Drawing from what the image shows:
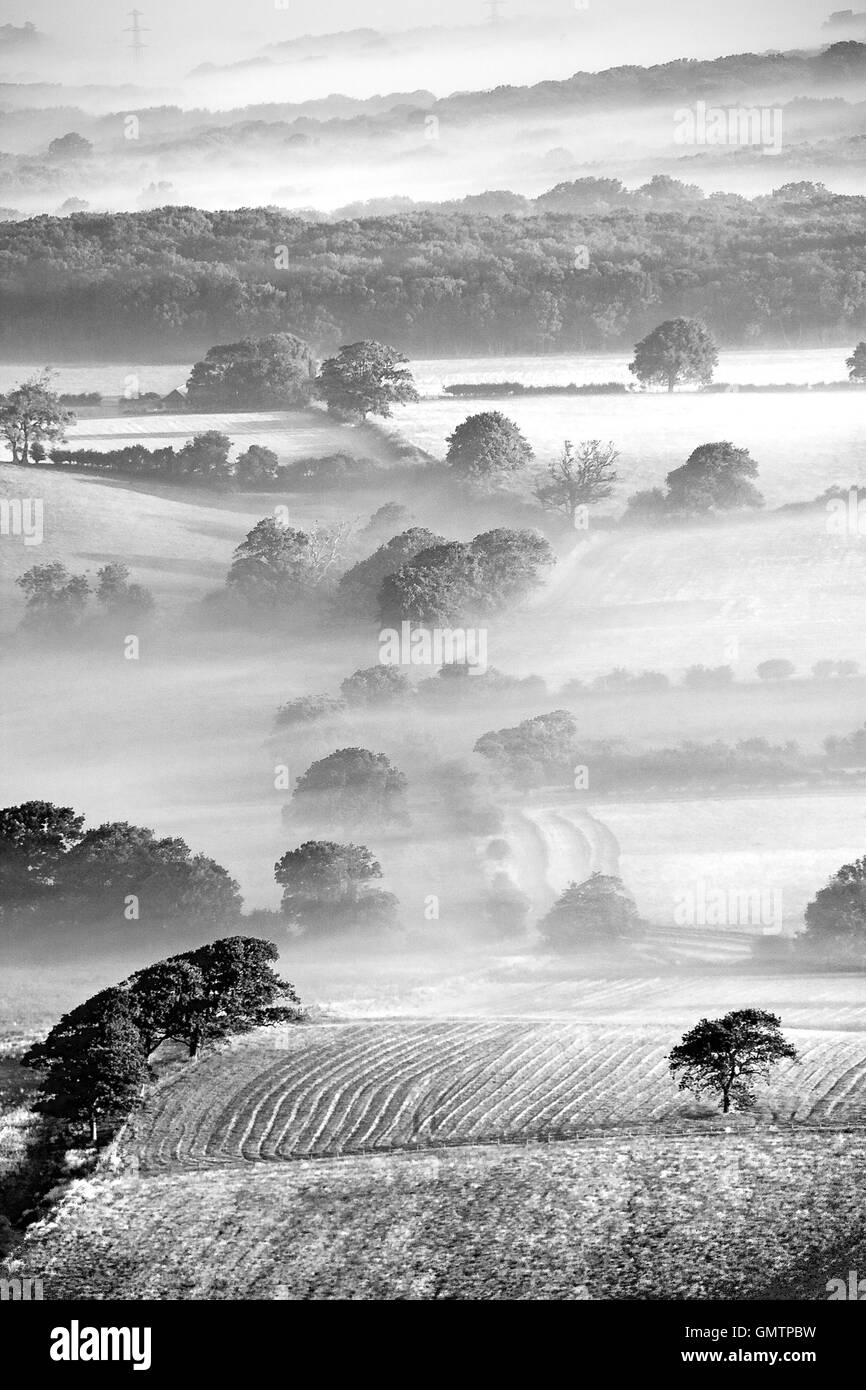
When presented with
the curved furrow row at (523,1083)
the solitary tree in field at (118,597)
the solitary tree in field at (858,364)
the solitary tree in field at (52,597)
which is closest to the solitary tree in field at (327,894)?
the curved furrow row at (523,1083)

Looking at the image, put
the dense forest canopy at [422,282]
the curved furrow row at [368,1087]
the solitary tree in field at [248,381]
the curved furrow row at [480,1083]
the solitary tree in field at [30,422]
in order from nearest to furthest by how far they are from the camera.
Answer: the curved furrow row at [368,1087] → the curved furrow row at [480,1083] → the solitary tree in field at [30,422] → the solitary tree in field at [248,381] → the dense forest canopy at [422,282]

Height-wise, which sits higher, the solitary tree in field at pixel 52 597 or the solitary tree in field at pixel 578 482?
the solitary tree in field at pixel 578 482

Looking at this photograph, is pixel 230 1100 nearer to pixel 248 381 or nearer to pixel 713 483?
pixel 713 483

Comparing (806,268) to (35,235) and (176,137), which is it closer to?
(176,137)

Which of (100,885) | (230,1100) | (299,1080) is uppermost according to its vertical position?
(100,885)

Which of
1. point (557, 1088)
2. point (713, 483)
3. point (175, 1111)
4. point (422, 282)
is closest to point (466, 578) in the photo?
point (713, 483)

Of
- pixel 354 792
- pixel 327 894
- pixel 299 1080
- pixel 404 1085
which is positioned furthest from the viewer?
pixel 354 792

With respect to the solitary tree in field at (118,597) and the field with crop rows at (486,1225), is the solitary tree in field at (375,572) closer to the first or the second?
the solitary tree in field at (118,597)
